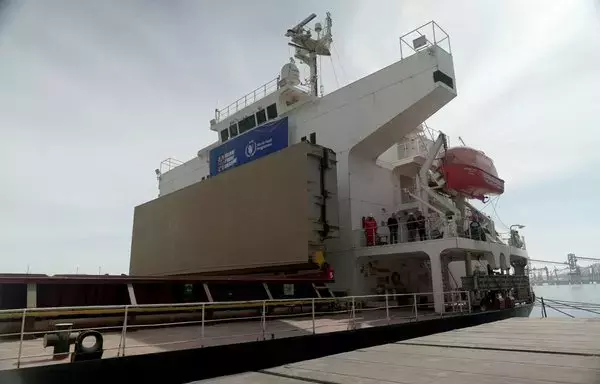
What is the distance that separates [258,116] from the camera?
17.5 metres

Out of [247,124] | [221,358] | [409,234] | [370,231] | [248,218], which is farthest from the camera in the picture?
[247,124]

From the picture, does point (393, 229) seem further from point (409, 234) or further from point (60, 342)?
point (60, 342)

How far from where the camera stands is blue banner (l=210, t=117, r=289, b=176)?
51.5 feet

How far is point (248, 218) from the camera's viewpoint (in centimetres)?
1352


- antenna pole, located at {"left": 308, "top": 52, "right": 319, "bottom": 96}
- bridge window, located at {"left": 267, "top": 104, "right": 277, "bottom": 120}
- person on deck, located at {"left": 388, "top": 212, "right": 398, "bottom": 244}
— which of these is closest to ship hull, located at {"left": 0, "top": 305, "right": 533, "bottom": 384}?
person on deck, located at {"left": 388, "top": 212, "right": 398, "bottom": 244}

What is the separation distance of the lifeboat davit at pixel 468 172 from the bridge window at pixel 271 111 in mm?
7027

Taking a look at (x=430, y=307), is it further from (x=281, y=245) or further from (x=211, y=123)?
(x=211, y=123)

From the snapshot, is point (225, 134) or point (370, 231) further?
point (225, 134)

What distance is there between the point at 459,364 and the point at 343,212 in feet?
30.8

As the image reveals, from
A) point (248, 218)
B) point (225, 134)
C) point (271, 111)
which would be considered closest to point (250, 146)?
point (271, 111)

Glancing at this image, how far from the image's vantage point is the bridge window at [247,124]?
17750 millimetres

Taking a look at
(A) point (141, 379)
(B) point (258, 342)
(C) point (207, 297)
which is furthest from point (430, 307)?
(A) point (141, 379)

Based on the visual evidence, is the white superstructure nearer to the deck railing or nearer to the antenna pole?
the deck railing

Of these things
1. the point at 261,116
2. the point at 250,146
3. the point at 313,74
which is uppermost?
the point at 313,74
